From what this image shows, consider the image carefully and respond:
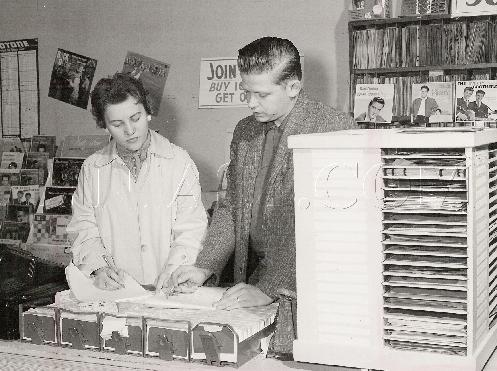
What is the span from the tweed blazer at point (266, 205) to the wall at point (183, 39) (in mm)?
2455

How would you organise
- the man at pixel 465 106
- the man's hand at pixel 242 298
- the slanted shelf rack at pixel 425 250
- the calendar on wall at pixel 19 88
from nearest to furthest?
the slanted shelf rack at pixel 425 250 → the man's hand at pixel 242 298 → the man at pixel 465 106 → the calendar on wall at pixel 19 88

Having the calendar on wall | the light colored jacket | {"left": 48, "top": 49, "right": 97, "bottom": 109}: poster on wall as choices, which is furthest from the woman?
the calendar on wall

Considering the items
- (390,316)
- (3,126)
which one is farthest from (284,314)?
(3,126)

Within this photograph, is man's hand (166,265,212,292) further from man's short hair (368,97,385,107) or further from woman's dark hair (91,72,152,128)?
man's short hair (368,97,385,107)

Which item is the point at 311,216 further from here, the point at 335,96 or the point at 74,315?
the point at 335,96

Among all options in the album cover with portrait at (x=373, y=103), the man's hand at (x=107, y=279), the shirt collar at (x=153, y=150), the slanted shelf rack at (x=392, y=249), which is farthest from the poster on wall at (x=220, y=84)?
the slanted shelf rack at (x=392, y=249)

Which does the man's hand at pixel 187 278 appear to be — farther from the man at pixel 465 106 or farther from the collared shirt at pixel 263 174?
the man at pixel 465 106

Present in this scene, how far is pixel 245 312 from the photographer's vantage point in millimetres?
1686

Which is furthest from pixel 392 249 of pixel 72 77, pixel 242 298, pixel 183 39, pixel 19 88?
pixel 19 88

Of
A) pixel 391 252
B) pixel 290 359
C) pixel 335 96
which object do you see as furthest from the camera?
pixel 335 96

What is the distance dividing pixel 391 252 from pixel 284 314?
0.39 m

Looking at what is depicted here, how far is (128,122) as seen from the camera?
2674 mm

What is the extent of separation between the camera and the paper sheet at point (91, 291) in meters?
1.88

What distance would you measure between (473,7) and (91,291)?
296 cm
